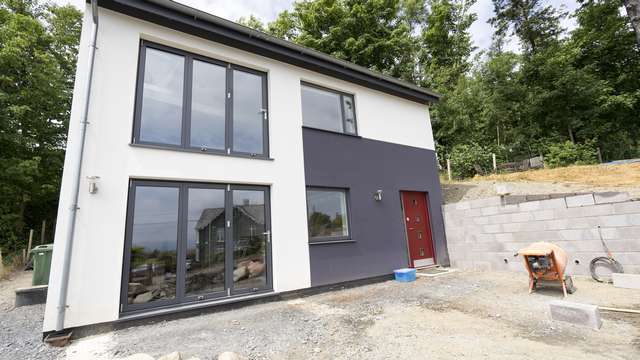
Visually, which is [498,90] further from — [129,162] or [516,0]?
[129,162]

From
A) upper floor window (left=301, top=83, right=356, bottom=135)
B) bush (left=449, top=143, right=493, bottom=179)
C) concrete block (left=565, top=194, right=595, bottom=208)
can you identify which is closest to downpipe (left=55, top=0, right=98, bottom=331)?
upper floor window (left=301, top=83, right=356, bottom=135)

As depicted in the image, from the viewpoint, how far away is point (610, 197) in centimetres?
496

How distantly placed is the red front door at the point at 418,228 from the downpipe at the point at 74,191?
6.62 m

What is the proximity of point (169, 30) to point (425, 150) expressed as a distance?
22.9ft

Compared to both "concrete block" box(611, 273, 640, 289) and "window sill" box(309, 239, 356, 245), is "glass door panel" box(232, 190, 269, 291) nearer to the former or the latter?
"window sill" box(309, 239, 356, 245)

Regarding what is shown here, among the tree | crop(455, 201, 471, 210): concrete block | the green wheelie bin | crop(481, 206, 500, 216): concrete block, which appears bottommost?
the green wheelie bin

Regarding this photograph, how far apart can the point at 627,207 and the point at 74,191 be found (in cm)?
852

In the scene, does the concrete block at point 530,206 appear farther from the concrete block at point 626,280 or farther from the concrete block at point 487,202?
the concrete block at point 626,280

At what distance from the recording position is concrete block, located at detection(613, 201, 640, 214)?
15.3 feet

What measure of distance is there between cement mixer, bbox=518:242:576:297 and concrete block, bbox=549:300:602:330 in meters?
1.22

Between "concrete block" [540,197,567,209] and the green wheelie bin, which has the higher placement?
"concrete block" [540,197,567,209]

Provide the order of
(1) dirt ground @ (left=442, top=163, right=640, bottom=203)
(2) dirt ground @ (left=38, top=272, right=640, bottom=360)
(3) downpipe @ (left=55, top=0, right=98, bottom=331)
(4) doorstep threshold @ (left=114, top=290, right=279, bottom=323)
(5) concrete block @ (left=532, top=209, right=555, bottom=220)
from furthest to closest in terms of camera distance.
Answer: (1) dirt ground @ (left=442, top=163, right=640, bottom=203) → (5) concrete block @ (left=532, top=209, right=555, bottom=220) → (4) doorstep threshold @ (left=114, top=290, right=279, bottom=323) → (3) downpipe @ (left=55, top=0, right=98, bottom=331) → (2) dirt ground @ (left=38, top=272, right=640, bottom=360)

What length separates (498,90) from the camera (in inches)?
735

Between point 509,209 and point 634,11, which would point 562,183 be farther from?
point 634,11
